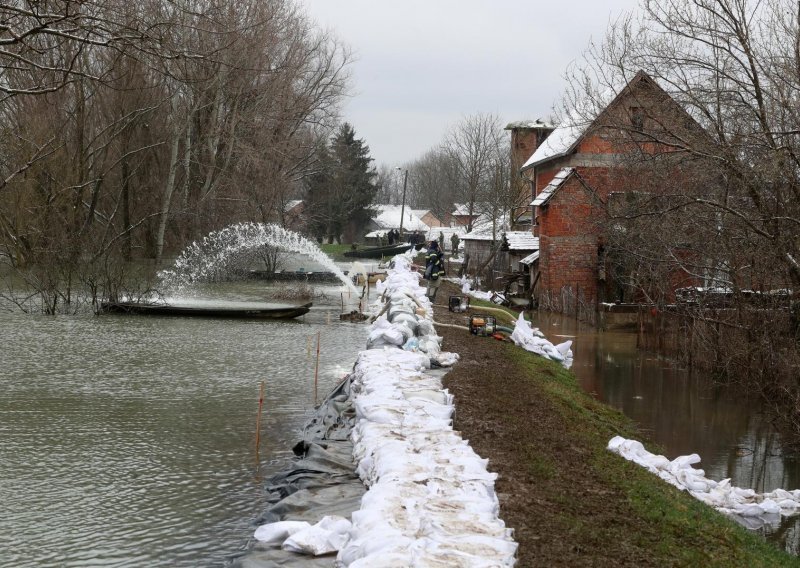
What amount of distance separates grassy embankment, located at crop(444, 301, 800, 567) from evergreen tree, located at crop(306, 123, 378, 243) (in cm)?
6742

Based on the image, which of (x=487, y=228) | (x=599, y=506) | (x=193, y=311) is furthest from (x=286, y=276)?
(x=599, y=506)

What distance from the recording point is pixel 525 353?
19109 millimetres

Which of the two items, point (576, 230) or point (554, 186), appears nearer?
point (576, 230)

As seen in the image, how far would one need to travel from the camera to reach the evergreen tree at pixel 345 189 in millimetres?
79375

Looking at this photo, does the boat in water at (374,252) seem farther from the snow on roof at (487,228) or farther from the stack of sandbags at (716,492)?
the stack of sandbags at (716,492)

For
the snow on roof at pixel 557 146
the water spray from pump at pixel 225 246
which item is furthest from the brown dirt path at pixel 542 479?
the water spray from pump at pixel 225 246

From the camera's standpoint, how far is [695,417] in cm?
1598

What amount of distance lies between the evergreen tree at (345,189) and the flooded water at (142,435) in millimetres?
57957

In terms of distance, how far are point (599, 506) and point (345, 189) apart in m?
76.4

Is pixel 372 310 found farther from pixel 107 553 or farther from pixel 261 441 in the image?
pixel 107 553

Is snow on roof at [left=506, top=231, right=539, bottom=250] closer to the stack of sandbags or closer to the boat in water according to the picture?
the boat in water

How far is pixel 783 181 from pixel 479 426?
28.7ft

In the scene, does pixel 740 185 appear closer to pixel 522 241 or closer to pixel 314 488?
pixel 314 488

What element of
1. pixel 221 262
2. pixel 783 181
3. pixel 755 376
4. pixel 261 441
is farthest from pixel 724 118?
pixel 221 262
